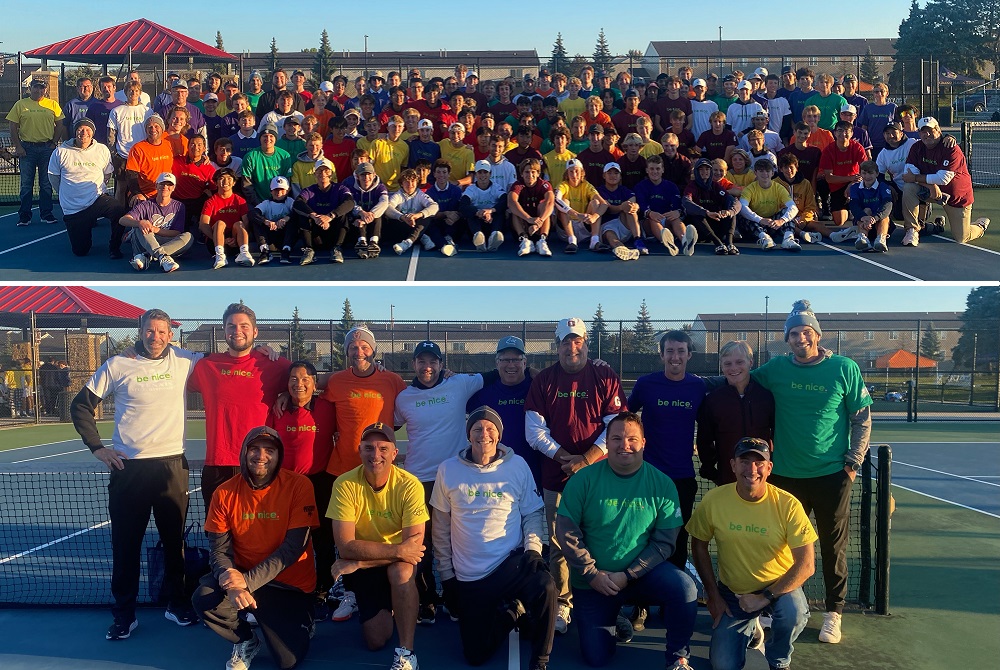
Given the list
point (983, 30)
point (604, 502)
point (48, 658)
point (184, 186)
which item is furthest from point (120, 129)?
point (983, 30)

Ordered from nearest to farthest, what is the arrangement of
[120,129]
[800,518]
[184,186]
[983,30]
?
[800,518], [184,186], [120,129], [983,30]

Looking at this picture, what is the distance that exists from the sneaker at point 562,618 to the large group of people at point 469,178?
5.76 meters

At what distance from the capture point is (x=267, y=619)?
4.96 m

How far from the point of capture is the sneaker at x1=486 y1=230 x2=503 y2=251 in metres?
10.9

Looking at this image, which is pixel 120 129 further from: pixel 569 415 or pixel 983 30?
pixel 983 30

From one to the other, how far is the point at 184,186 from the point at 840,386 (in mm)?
7994

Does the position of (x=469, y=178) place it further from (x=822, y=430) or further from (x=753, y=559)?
(x=753, y=559)

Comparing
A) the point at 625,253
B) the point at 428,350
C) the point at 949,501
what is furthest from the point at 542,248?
the point at 949,501

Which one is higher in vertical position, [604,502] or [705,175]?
[705,175]

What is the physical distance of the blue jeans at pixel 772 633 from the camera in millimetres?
4773

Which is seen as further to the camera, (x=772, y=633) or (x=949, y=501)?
A: (x=949, y=501)

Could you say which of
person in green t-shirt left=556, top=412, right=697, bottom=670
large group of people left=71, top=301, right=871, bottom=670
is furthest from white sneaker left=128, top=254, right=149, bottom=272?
person in green t-shirt left=556, top=412, right=697, bottom=670

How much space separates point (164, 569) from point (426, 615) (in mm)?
1712

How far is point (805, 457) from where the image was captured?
5.50 m
